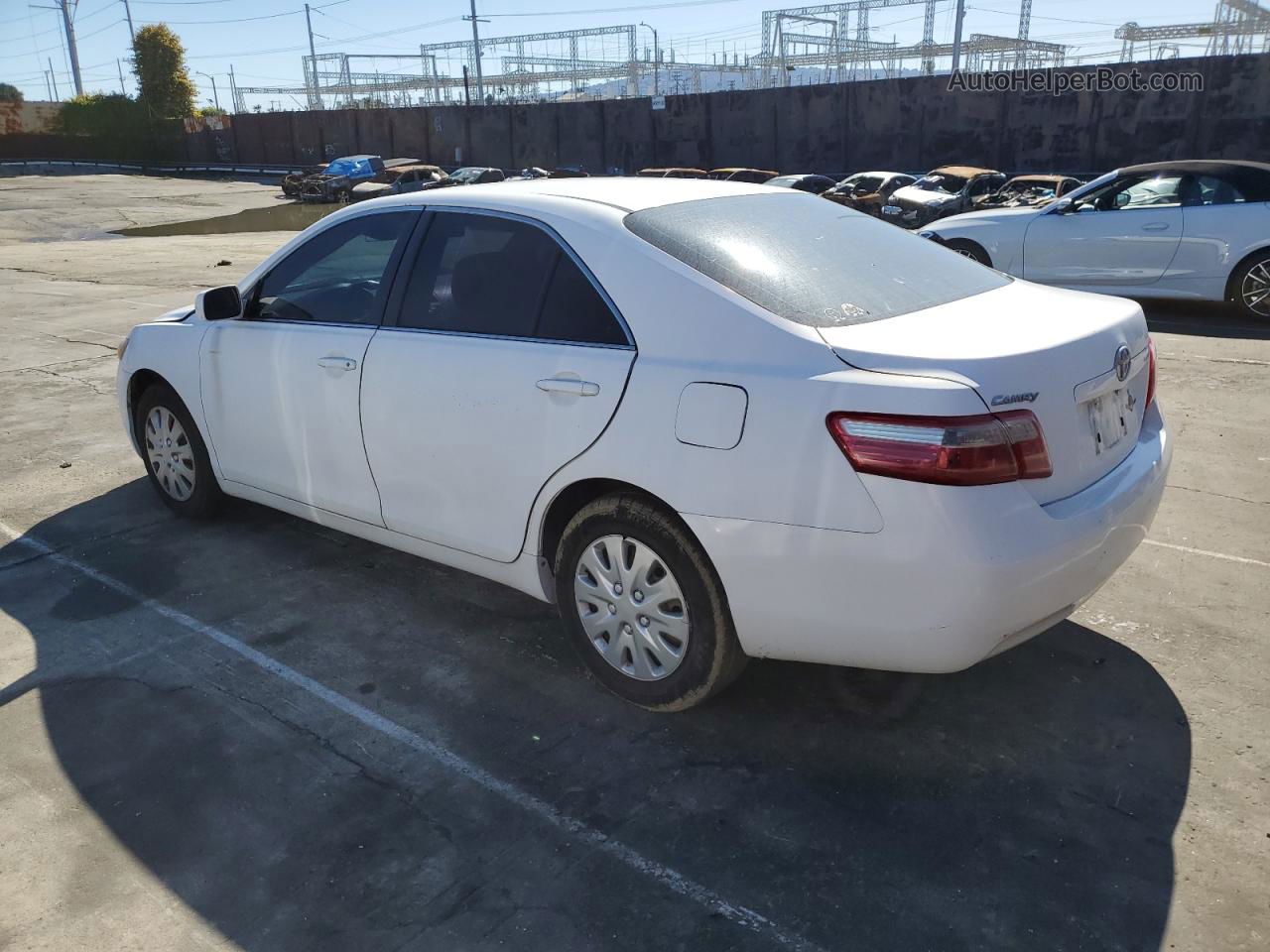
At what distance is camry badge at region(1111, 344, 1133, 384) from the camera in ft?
10.4

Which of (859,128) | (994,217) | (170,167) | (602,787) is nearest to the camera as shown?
(602,787)

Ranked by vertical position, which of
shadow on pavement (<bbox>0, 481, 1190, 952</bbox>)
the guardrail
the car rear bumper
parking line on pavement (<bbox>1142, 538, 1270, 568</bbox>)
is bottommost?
shadow on pavement (<bbox>0, 481, 1190, 952</bbox>)

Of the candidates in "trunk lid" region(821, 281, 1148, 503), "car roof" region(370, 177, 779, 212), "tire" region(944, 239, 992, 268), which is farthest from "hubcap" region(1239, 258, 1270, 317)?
"car roof" region(370, 177, 779, 212)

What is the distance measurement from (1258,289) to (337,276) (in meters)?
9.09

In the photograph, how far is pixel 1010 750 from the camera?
10.3ft

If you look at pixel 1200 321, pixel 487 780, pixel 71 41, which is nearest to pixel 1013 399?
pixel 487 780

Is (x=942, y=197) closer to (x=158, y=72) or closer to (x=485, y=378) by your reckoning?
(x=485, y=378)

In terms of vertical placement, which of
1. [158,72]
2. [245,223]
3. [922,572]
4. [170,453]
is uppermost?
[158,72]

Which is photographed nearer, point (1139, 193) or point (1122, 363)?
point (1122, 363)

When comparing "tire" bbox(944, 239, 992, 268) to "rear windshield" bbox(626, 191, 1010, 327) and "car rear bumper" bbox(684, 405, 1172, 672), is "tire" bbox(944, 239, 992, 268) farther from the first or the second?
"car rear bumper" bbox(684, 405, 1172, 672)

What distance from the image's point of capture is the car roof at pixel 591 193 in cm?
359

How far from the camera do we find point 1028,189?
20109 millimetres

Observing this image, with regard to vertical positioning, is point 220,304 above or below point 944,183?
above

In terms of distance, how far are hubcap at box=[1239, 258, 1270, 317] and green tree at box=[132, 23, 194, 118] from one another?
72440 mm
